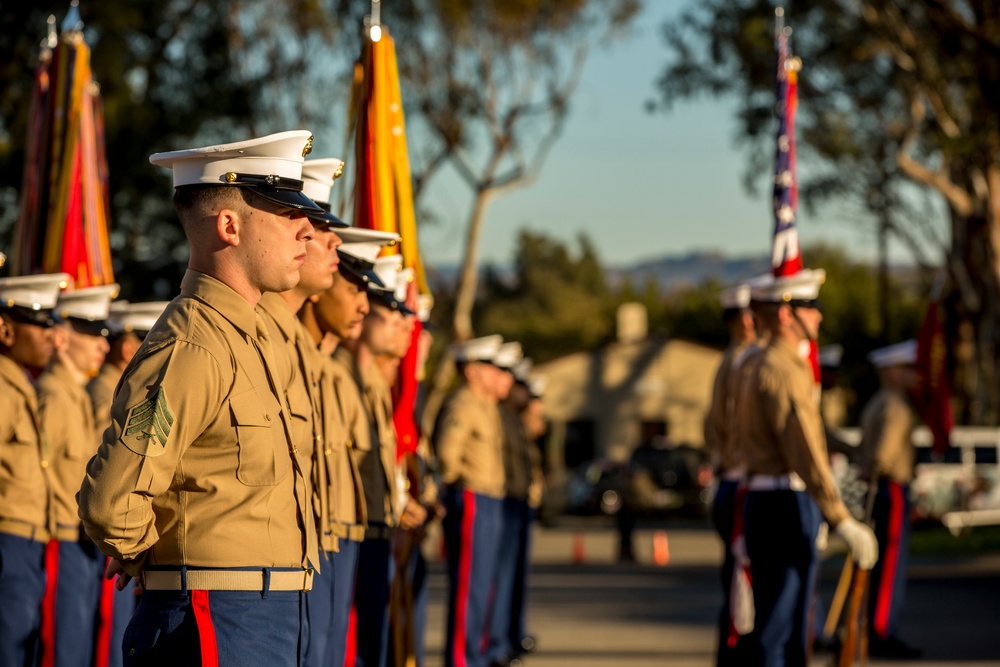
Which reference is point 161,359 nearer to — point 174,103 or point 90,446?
point 90,446

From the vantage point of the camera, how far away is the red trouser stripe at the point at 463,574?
998 centimetres

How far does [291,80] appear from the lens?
26.6 metres

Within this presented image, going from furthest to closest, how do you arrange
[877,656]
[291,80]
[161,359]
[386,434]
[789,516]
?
1. [291,80]
2. [877,656]
3. [789,516]
4. [386,434]
5. [161,359]

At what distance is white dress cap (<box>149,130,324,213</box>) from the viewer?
155 inches

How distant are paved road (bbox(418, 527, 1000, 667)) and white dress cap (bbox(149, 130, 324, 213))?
6.89 meters

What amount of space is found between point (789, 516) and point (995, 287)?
61.0 feet

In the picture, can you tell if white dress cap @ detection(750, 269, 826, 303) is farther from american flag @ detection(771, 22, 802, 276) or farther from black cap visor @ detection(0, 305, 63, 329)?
black cap visor @ detection(0, 305, 63, 329)

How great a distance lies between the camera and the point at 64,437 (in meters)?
7.04

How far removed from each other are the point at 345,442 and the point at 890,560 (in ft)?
20.0

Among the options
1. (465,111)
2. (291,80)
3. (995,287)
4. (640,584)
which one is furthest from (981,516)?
(291,80)

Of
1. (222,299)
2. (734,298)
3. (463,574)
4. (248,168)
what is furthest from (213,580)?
(734,298)

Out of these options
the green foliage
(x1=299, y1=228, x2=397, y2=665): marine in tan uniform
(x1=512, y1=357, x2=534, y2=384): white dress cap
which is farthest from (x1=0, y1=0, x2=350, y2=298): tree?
the green foliage

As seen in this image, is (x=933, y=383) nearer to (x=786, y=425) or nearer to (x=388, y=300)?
(x=786, y=425)

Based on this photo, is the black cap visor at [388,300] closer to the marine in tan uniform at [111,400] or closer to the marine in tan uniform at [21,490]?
the marine in tan uniform at [111,400]
